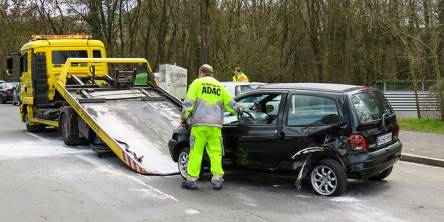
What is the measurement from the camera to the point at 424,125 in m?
15.5

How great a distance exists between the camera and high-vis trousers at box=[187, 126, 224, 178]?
7996 mm

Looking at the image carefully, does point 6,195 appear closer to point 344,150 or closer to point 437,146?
point 344,150

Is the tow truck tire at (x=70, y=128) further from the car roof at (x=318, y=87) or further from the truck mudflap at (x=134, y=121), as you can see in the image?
the car roof at (x=318, y=87)

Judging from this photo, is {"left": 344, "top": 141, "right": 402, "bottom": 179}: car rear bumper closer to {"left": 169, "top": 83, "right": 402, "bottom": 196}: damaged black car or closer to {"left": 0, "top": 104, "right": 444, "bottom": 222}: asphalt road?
{"left": 169, "top": 83, "right": 402, "bottom": 196}: damaged black car

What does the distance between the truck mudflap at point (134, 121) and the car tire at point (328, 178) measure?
2.58 metres

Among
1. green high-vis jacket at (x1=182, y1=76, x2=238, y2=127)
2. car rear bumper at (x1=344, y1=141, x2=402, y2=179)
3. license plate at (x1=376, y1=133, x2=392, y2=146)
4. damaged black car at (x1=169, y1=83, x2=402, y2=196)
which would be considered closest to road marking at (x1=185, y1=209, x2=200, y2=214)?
green high-vis jacket at (x1=182, y1=76, x2=238, y2=127)

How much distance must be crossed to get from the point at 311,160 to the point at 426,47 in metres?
11.3

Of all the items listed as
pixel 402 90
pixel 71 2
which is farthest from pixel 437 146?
pixel 71 2

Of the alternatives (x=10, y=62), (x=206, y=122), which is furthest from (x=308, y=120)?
(x=10, y=62)

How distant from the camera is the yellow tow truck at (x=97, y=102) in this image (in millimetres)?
10180

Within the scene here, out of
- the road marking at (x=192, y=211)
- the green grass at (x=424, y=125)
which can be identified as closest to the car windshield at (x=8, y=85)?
the green grass at (x=424, y=125)

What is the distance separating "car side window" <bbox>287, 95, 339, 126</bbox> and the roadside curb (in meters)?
3.79

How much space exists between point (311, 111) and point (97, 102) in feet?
19.2

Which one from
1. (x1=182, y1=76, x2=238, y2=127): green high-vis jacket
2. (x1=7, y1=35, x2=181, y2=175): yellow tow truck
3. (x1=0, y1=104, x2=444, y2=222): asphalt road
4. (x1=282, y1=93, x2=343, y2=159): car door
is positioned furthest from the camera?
(x1=7, y1=35, x2=181, y2=175): yellow tow truck
